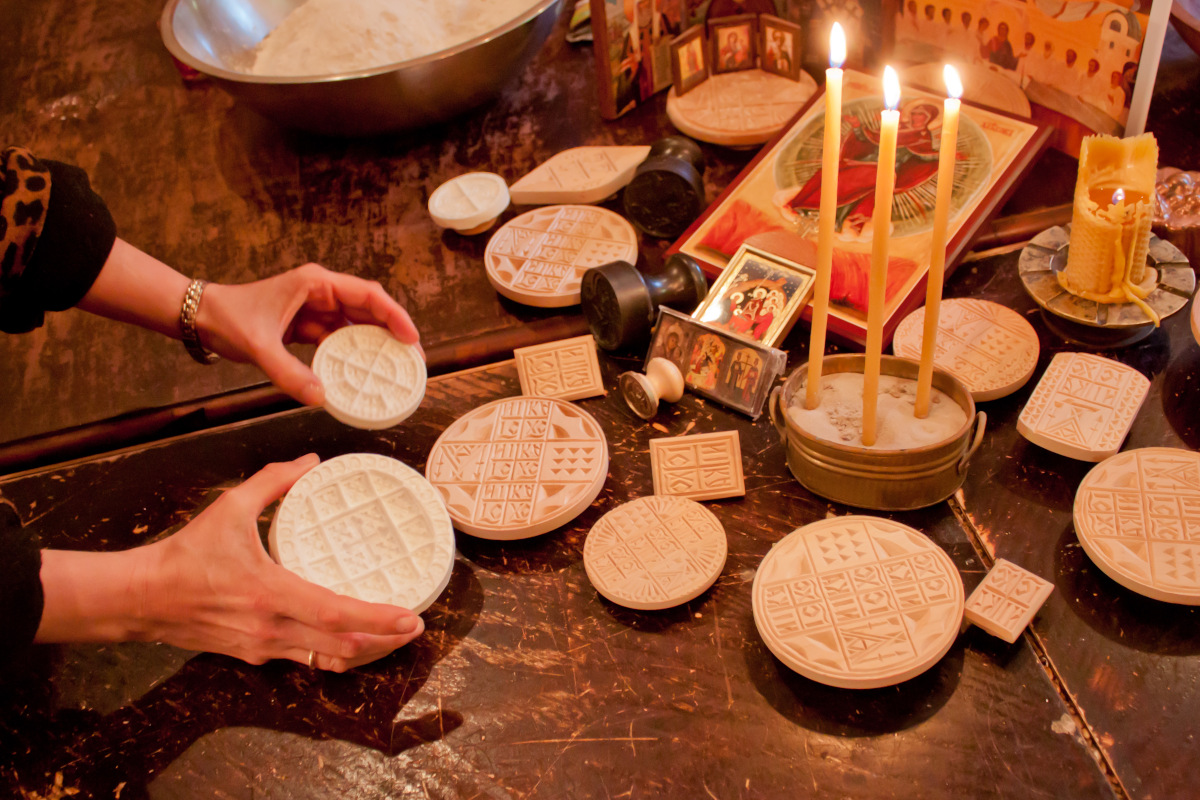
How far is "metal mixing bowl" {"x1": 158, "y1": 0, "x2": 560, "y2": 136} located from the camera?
196cm

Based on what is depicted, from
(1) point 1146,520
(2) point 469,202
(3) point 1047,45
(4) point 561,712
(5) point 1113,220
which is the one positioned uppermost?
(3) point 1047,45

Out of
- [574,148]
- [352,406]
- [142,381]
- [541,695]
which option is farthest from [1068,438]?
[142,381]

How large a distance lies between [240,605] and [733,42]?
1.78 meters

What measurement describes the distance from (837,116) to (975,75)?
1.01 m

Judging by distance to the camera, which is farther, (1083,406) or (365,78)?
(365,78)

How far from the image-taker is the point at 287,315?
61.2 inches

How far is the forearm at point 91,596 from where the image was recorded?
3.91 ft

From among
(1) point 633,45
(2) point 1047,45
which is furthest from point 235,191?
(2) point 1047,45

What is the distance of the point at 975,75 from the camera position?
1932 mm

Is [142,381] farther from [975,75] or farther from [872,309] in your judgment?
[975,75]

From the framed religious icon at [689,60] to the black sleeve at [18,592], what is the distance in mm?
1741

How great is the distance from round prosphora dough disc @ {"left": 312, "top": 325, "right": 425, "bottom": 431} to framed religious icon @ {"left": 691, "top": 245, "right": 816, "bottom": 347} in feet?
1.79

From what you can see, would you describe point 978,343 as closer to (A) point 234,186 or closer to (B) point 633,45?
(B) point 633,45

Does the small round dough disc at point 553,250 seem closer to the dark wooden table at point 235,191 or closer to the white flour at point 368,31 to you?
the dark wooden table at point 235,191
